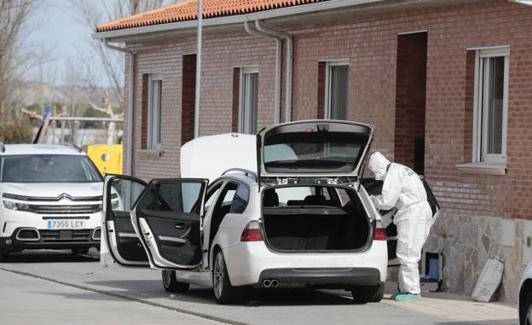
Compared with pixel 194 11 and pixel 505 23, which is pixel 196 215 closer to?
pixel 505 23

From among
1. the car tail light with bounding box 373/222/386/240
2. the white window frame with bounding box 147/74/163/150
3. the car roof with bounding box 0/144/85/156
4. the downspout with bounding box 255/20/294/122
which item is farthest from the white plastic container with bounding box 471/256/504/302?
the white window frame with bounding box 147/74/163/150

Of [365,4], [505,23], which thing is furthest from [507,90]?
[365,4]

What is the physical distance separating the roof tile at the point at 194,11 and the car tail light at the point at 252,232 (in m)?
6.06

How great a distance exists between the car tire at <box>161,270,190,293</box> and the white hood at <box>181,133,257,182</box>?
1525 millimetres

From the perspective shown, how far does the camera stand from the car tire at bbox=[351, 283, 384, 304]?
15836 millimetres

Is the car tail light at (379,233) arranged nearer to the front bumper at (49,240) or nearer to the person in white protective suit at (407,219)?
the person in white protective suit at (407,219)

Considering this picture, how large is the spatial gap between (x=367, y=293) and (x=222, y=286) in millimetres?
1691

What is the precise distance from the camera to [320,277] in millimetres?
15023

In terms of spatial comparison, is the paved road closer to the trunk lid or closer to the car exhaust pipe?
the car exhaust pipe

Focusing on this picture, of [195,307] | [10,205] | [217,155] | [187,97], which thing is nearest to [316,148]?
[195,307]

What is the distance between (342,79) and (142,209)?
5.90 m

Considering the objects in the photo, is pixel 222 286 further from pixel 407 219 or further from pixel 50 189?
pixel 50 189

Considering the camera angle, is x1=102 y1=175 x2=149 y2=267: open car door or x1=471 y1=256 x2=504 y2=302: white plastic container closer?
x1=471 y1=256 x2=504 y2=302: white plastic container

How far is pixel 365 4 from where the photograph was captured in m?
19.1
